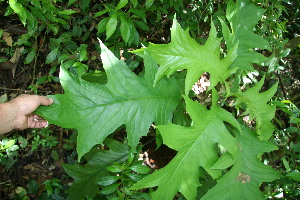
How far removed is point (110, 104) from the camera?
154 centimetres

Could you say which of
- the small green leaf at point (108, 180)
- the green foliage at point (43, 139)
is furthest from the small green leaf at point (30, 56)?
the small green leaf at point (108, 180)

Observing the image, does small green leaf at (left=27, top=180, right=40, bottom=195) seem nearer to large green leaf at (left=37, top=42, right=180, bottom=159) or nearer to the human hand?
the human hand

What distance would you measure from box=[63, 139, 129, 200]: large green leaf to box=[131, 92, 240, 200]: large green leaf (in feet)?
2.12

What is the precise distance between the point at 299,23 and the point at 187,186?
2.98 meters

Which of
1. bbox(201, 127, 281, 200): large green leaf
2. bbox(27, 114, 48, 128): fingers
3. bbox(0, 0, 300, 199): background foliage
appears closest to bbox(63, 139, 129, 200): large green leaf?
bbox(0, 0, 300, 199): background foliage

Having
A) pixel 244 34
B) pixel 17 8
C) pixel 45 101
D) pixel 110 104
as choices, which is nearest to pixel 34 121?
pixel 45 101

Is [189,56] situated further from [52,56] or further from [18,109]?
[52,56]

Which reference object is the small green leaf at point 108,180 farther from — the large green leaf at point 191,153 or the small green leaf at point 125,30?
the small green leaf at point 125,30

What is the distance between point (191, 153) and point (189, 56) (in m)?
0.55

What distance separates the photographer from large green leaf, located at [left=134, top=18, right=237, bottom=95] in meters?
1.53

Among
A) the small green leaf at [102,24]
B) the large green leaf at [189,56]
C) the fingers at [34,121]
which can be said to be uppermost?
the small green leaf at [102,24]

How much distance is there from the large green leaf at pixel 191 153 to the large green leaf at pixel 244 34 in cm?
59

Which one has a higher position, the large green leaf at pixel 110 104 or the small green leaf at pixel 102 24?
the small green leaf at pixel 102 24

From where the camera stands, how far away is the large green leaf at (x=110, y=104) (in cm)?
146
